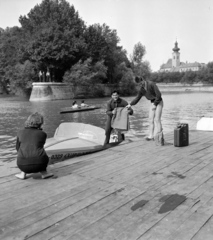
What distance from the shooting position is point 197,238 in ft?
8.47

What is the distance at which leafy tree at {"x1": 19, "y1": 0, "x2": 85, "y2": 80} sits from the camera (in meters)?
47.8

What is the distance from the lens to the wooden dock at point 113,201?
275cm

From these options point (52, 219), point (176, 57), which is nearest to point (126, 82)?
point (52, 219)

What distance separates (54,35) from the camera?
48188 mm

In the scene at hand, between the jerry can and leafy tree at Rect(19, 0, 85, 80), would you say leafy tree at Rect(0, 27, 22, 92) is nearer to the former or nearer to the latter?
leafy tree at Rect(19, 0, 85, 80)

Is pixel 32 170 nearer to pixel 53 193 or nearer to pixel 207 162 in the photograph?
pixel 53 193

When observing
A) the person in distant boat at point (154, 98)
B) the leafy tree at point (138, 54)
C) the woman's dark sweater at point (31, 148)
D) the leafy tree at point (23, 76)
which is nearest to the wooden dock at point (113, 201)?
the woman's dark sweater at point (31, 148)

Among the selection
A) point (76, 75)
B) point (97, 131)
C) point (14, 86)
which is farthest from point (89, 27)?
point (97, 131)

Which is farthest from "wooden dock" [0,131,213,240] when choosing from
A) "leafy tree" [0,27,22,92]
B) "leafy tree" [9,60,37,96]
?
"leafy tree" [0,27,22,92]

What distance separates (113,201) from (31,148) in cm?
155

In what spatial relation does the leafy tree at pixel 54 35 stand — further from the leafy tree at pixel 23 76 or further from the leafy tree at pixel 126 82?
the leafy tree at pixel 126 82

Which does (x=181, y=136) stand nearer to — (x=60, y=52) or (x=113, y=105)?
(x=113, y=105)

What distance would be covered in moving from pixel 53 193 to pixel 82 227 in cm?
110

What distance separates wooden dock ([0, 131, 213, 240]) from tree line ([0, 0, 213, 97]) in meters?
44.2
